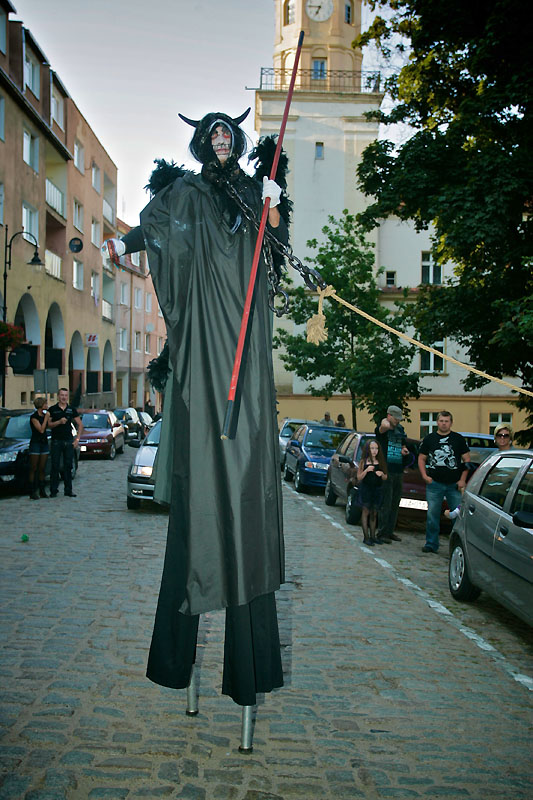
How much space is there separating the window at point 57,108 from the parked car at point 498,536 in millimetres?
32647

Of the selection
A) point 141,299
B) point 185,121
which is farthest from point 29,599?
point 141,299

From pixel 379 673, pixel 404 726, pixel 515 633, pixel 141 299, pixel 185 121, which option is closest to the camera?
pixel 185 121

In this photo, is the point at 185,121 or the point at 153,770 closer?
the point at 153,770

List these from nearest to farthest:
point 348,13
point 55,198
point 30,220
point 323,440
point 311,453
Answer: point 311,453
point 323,440
point 30,220
point 55,198
point 348,13

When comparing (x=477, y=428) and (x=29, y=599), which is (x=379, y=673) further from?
(x=477, y=428)

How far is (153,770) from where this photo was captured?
3.32 meters

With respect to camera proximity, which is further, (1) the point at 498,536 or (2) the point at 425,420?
(2) the point at 425,420

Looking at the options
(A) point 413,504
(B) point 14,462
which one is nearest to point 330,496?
(A) point 413,504

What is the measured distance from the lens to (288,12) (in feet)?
133

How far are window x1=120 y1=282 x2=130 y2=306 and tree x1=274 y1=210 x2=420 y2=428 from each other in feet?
84.0

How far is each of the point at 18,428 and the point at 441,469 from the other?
9.64m

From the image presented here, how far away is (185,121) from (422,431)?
37129mm

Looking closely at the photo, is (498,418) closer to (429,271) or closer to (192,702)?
(429,271)

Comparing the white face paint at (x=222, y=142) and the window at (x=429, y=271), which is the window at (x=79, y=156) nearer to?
the window at (x=429, y=271)
